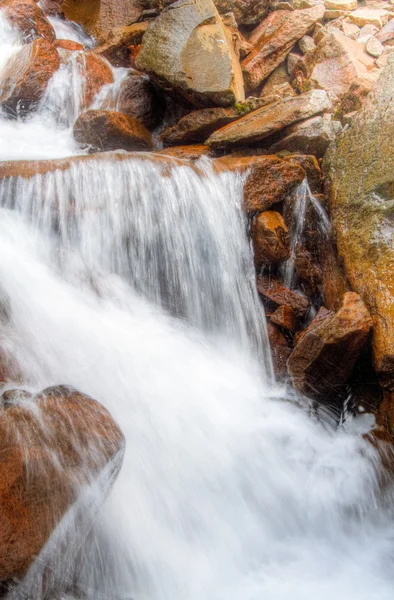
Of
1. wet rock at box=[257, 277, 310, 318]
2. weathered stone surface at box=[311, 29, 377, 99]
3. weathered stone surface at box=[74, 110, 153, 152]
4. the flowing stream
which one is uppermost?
weathered stone surface at box=[311, 29, 377, 99]

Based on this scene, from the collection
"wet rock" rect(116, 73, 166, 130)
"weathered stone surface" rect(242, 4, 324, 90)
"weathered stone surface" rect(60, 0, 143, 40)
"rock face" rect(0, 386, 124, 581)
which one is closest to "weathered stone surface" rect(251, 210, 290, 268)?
"rock face" rect(0, 386, 124, 581)

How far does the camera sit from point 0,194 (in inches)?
169

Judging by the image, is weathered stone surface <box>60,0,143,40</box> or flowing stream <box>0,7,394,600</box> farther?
weathered stone surface <box>60,0,143,40</box>

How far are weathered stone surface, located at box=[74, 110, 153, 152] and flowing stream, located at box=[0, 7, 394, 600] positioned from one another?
1537mm

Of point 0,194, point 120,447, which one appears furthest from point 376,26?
point 120,447

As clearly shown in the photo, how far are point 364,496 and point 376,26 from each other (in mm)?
9603

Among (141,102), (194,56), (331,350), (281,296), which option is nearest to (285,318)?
(281,296)

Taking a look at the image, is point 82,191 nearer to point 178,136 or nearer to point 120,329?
point 120,329

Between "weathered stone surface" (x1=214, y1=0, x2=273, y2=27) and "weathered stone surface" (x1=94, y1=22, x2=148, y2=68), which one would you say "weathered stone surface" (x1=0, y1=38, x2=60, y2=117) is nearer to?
"weathered stone surface" (x1=94, y1=22, x2=148, y2=68)

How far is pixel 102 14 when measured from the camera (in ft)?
30.7

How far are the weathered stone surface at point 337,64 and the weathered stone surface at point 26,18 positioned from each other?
16.7 feet

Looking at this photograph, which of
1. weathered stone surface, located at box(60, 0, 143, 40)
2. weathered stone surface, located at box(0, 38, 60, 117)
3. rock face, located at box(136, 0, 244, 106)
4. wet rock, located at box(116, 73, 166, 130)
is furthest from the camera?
weathered stone surface, located at box(60, 0, 143, 40)

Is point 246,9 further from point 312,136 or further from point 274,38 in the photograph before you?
point 312,136

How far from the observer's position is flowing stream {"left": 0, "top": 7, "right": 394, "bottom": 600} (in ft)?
8.21
